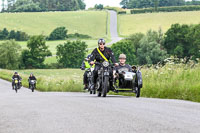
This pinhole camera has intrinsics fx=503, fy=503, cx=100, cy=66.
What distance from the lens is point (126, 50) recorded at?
11819 cm

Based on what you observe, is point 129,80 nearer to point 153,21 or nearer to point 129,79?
point 129,79

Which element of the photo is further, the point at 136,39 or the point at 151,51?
the point at 136,39

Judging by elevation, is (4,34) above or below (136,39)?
above

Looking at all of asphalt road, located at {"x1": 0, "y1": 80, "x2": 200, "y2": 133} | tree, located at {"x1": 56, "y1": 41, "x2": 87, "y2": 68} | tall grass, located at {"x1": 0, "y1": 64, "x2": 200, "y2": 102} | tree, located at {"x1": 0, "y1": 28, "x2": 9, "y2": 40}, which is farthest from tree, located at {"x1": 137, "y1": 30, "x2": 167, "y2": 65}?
asphalt road, located at {"x1": 0, "y1": 80, "x2": 200, "y2": 133}

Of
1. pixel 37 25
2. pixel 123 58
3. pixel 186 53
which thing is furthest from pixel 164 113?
pixel 37 25

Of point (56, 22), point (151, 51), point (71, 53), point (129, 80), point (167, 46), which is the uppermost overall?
point (129, 80)

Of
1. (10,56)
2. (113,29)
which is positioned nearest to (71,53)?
(10,56)

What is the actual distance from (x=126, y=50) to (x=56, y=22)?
57.7 m

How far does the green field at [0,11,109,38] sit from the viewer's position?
15775 centimetres

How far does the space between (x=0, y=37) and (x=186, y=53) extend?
6715 cm

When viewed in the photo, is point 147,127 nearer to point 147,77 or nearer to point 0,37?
point 147,77

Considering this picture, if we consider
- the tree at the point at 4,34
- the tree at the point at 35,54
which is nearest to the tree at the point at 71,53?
the tree at the point at 35,54

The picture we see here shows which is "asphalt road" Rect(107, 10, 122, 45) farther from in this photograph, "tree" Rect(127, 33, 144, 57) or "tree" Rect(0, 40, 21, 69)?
"tree" Rect(0, 40, 21, 69)

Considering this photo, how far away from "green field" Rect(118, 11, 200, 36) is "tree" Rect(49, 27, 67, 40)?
17155 millimetres
